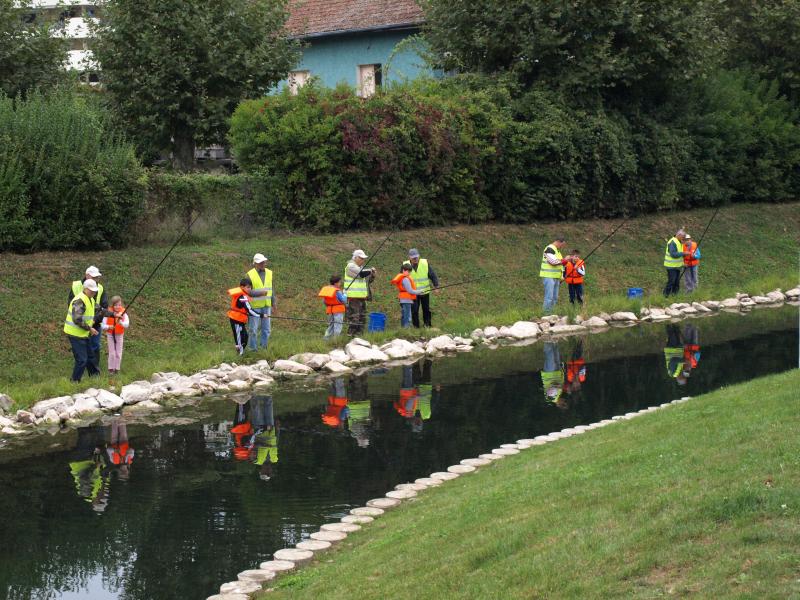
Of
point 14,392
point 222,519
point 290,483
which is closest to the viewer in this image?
point 222,519

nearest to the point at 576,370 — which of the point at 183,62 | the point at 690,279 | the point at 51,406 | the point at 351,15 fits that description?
the point at 51,406

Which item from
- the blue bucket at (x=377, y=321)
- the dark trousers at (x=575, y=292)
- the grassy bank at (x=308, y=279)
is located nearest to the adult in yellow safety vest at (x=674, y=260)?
the grassy bank at (x=308, y=279)

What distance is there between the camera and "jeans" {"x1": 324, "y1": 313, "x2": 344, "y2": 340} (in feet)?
74.4

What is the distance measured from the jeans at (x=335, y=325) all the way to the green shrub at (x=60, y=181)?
5549 millimetres

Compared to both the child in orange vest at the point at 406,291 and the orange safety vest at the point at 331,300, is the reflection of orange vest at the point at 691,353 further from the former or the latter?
the orange safety vest at the point at 331,300

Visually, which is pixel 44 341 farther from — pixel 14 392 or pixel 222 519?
pixel 222 519

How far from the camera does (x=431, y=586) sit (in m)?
8.55

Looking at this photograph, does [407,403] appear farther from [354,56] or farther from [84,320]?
[354,56]

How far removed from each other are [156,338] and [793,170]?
29058mm

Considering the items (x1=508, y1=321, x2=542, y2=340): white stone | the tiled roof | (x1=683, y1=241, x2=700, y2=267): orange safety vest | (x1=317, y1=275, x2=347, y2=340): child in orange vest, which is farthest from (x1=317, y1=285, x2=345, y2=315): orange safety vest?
the tiled roof

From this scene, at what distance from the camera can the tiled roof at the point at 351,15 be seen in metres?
41.8

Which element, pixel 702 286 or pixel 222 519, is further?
pixel 702 286

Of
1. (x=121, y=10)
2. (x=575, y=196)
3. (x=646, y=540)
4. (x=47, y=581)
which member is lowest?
(x=47, y=581)

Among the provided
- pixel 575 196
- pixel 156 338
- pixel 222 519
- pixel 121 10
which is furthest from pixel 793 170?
pixel 222 519
